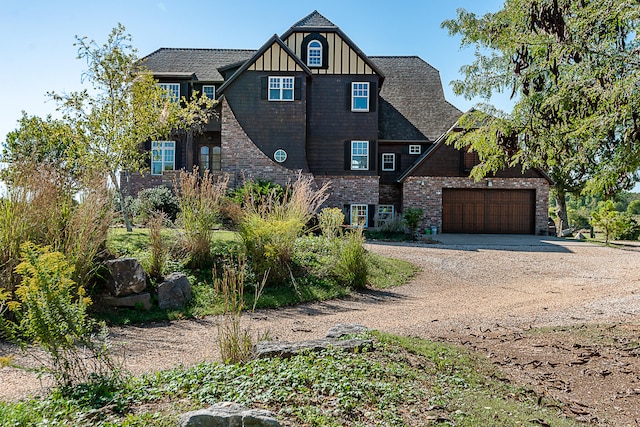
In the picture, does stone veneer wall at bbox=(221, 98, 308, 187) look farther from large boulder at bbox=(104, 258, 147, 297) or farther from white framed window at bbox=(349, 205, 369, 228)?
large boulder at bbox=(104, 258, 147, 297)

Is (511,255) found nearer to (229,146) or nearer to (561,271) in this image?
(561,271)

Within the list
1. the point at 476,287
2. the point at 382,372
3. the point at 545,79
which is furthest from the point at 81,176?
the point at 476,287

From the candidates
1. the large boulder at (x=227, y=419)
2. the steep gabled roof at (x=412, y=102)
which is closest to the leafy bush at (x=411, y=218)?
the steep gabled roof at (x=412, y=102)

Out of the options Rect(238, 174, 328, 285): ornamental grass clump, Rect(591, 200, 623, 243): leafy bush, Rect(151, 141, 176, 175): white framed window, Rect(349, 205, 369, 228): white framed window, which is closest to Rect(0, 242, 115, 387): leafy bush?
Rect(238, 174, 328, 285): ornamental grass clump

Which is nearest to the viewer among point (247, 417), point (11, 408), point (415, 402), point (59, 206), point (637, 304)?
point (247, 417)

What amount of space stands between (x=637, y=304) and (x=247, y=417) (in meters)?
7.85

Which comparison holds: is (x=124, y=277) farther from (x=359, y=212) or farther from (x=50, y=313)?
(x=359, y=212)

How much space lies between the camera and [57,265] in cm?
415

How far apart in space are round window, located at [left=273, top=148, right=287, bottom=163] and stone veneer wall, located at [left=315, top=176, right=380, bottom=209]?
1.97 metres

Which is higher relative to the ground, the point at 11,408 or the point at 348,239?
the point at 348,239

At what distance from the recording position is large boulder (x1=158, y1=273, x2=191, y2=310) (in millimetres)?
8078

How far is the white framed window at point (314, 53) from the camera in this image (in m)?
22.5

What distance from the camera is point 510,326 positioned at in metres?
7.20

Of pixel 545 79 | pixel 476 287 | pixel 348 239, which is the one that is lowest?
pixel 476 287
